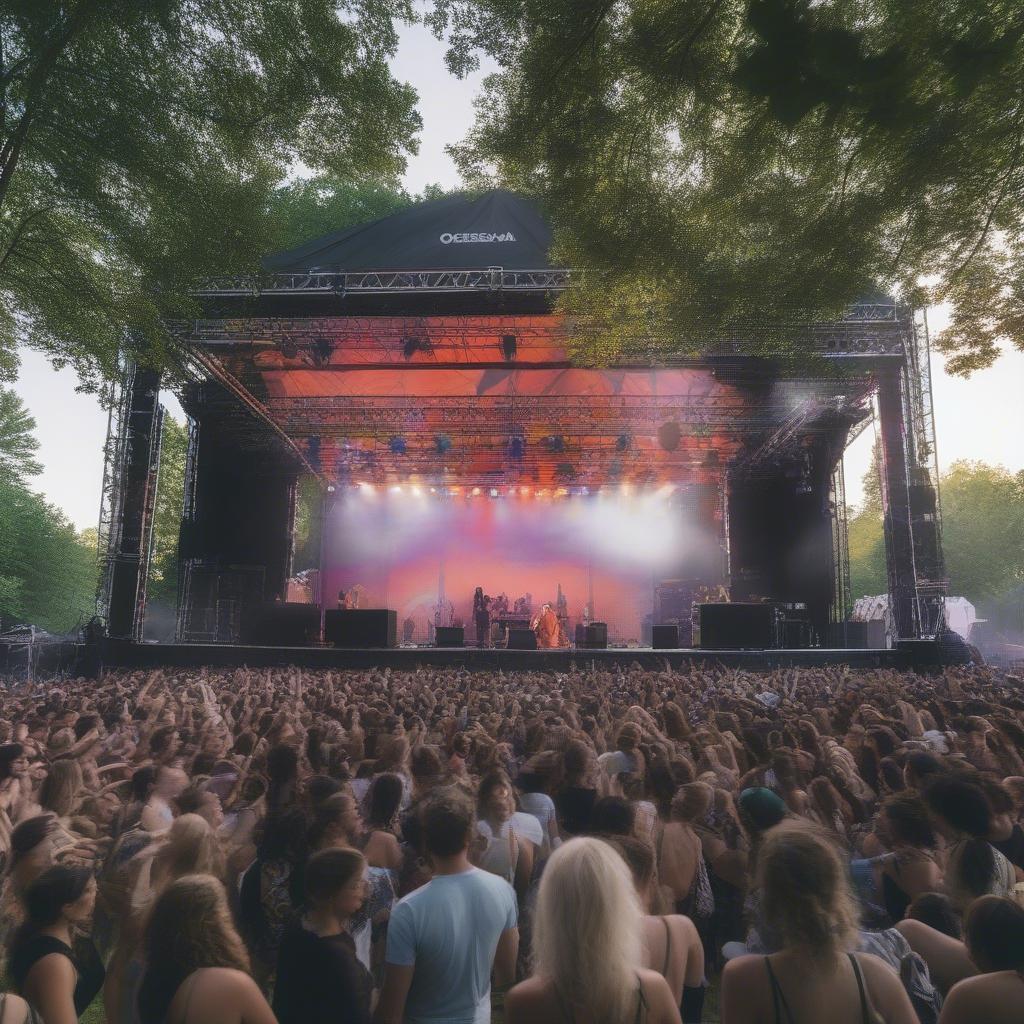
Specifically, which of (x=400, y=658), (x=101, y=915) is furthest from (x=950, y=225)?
(x=400, y=658)

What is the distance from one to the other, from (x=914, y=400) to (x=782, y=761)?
51.1ft

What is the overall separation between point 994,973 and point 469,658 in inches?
645

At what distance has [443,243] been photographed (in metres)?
16.6

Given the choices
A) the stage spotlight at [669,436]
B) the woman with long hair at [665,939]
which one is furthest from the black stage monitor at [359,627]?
the woman with long hair at [665,939]

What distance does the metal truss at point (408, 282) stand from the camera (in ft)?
52.4

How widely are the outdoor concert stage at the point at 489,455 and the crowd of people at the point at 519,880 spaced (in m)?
4.96

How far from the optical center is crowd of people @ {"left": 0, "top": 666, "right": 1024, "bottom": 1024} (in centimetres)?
202

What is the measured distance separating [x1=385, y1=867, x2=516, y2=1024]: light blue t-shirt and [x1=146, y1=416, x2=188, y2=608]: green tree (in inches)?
1602

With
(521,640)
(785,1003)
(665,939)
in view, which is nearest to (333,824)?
(665,939)

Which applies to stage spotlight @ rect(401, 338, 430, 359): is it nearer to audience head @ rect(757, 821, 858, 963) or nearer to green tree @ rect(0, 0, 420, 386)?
green tree @ rect(0, 0, 420, 386)

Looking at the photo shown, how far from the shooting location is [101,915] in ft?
13.4

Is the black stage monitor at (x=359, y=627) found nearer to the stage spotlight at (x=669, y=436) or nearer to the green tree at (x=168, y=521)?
the stage spotlight at (x=669, y=436)

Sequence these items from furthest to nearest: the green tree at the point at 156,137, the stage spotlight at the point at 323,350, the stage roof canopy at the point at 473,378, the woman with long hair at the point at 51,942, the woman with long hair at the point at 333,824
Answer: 1. the stage spotlight at the point at 323,350
2. the stage roof canopy at the point at 473,378
3. the green tree at the point at 156,137
4. the woman with long hair at the point at 333,824
5. the woman with long hair at the point at 51,942

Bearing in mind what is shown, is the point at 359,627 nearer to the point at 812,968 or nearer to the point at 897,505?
the point at 897,505
